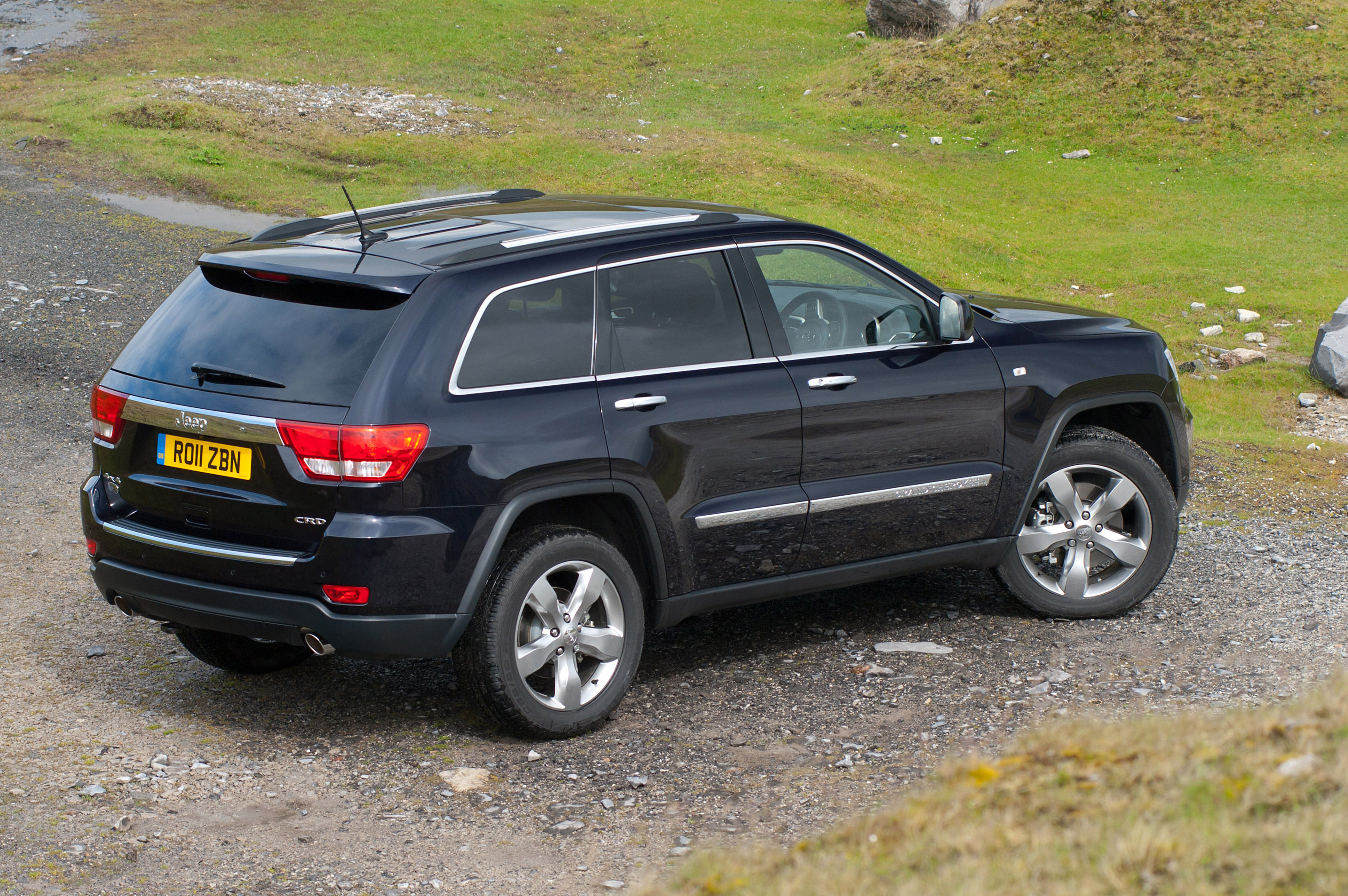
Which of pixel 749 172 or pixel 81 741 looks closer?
pixel 81 741

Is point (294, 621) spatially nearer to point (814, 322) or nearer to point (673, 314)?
point (673, 314)

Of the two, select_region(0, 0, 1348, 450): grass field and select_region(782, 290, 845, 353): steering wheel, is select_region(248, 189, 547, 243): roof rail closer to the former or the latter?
select_region(782, 290, 845, 353): steering wheel

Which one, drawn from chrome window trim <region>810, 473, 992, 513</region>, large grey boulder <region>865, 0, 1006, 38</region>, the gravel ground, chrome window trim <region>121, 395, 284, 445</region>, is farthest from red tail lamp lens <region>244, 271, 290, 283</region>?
large grey boulder <region>865, 0, 1006, 38</region>

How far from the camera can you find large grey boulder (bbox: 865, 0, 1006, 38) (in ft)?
98.3

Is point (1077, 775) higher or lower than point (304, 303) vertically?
lower

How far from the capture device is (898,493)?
5504mm

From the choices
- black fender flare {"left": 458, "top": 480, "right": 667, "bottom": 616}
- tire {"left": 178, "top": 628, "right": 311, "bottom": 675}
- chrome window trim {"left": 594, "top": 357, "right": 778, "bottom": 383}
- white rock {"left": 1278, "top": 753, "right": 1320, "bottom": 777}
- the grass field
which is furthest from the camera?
the grass field

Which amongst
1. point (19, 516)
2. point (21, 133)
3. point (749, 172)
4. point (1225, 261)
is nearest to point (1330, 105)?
point (1225, 261)

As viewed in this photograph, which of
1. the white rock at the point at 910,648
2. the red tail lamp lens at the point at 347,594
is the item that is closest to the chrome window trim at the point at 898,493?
the white rock at the point at 910,648

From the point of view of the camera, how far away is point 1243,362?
13930 mm

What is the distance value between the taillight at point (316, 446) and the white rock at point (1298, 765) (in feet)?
9.69

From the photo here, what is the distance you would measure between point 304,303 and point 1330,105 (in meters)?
25.7

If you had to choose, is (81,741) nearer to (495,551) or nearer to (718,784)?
(495,551)

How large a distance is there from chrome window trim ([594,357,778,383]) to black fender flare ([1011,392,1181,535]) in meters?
1.46
